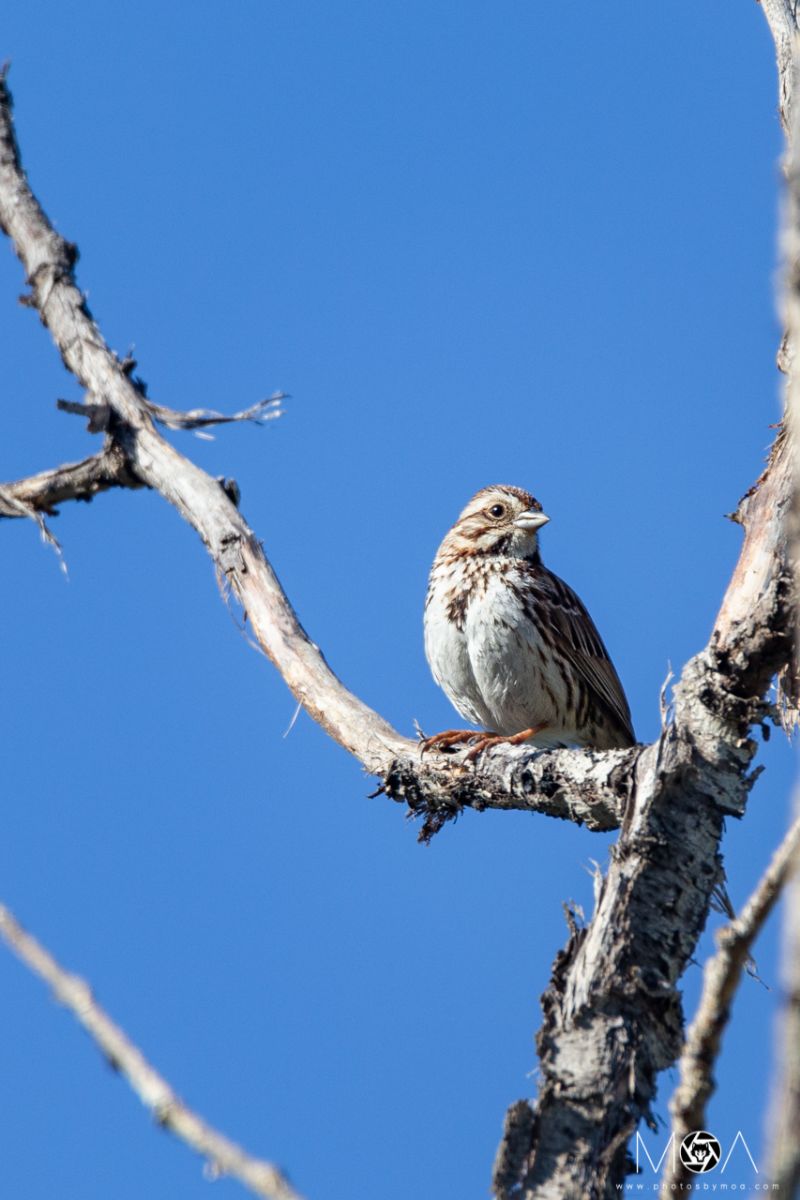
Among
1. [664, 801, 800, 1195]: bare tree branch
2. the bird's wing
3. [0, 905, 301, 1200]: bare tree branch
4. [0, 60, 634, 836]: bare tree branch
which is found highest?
the bird's wing

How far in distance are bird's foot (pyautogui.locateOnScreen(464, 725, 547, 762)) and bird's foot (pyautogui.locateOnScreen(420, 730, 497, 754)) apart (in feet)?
0.11

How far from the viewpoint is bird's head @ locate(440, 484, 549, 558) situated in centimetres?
846

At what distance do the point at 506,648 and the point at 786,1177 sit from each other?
608cm

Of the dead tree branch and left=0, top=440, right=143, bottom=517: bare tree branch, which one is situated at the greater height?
left=0, top=440, right=143, bottom=517: bare tree branch

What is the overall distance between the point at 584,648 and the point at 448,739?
66.6 inches

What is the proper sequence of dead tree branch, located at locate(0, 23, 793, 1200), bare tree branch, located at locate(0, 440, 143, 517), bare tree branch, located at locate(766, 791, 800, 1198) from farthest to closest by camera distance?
bare tree branch, located at locate(0, 440, 143, 517) < dead tree branch, located at locate(0, 23, 793, 1200) < bare tree branch, located at locate(766, 791, 800, 1198)

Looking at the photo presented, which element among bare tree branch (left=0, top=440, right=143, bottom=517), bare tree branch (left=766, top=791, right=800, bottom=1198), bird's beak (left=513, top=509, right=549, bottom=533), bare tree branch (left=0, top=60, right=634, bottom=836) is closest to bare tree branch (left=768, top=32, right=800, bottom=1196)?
bare tree branch (left=766, top=791, right=800, bottom=1198)

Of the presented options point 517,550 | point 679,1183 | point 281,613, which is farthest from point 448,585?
point 679,1183

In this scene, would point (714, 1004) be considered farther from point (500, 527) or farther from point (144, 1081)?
point (500, 527)

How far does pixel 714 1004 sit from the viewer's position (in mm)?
2213

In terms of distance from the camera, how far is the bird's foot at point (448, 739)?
6092 mm

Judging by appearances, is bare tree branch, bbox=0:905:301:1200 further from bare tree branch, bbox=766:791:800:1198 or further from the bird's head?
the bird's head

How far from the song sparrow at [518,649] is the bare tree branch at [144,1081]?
18.1ft

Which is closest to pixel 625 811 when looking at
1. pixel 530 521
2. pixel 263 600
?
pixel 263 600
